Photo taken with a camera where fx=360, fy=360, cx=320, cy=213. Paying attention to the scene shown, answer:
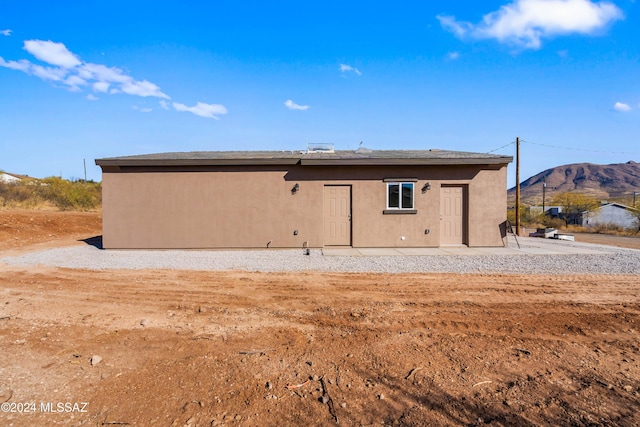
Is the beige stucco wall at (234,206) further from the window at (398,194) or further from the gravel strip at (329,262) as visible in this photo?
the gravel strip at (329,262)

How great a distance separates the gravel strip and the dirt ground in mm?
1815

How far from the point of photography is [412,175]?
12.2 metres

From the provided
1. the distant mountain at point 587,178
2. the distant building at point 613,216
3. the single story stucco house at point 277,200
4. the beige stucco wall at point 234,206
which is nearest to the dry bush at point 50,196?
the beige stucco wall at point 234,206

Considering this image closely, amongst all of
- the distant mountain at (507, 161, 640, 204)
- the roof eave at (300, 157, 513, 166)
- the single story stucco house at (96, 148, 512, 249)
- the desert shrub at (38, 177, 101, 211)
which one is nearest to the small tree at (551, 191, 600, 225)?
the single story stucco house at (96, 148, 512, 249)

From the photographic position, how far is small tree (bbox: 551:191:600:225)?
35.1 metres

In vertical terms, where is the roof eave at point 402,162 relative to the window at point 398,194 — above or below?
above

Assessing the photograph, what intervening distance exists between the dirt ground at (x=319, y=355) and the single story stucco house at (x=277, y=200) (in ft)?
17.3

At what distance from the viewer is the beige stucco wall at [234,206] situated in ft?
39.1

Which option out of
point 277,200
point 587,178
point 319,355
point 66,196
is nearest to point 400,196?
point 277,200

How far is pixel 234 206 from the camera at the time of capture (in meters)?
12.0

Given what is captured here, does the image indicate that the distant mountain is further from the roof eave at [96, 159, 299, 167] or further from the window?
the roof eave at [96, 159, 299, 167]

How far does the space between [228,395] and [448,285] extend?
5.03 m

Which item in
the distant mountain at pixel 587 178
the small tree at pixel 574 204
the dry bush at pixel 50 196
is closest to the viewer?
the dry bush at pixel 50 196

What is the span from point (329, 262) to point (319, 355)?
18.5 ft
